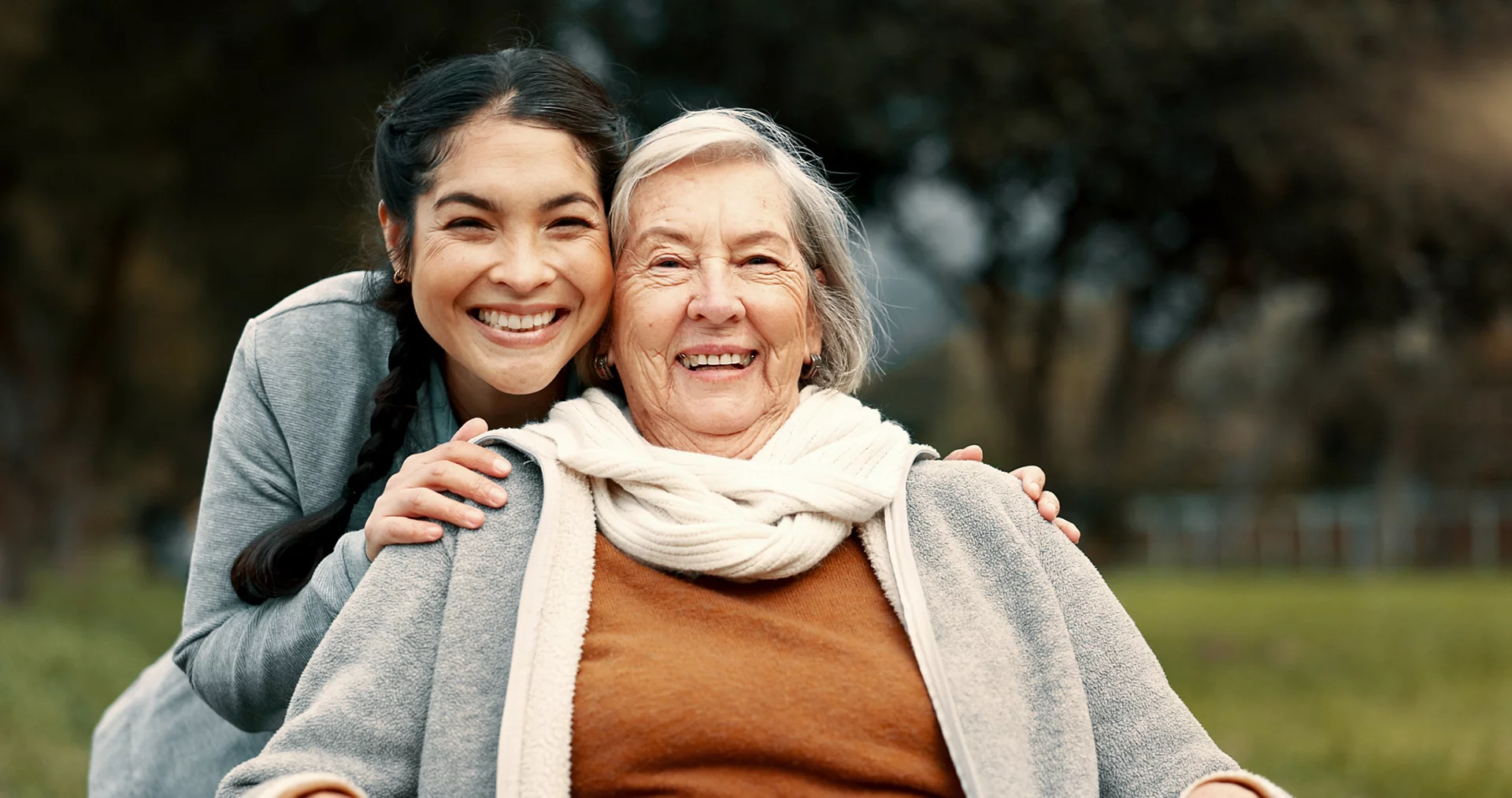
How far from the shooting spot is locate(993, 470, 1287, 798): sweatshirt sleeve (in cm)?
217

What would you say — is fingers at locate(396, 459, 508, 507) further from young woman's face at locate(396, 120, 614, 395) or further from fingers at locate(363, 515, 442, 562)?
young woman's face at locate(396, 120, 614, 395)

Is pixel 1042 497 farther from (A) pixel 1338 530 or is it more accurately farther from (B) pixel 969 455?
(A) pixel 1338 530

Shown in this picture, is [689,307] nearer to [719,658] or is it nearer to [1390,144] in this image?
[719,658]

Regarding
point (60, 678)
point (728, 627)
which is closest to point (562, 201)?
point (728, 627)

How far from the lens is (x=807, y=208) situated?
2.60 metres

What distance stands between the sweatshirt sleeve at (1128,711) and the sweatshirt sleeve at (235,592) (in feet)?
3.79

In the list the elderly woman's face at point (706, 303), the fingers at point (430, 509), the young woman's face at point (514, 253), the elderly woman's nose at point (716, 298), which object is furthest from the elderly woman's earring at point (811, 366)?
the fingers at point (430, 509)

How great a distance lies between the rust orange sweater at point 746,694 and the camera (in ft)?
6.88

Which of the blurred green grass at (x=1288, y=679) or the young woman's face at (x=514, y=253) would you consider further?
the blurred green grass at (x=1288, y=679)

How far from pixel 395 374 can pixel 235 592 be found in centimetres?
50

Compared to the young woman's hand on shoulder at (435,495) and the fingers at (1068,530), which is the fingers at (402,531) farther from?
the fingers at (1068,530)

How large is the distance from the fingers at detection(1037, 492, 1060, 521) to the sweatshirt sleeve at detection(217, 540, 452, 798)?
98 centimetres

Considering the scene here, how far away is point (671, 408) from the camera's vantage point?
2518mm

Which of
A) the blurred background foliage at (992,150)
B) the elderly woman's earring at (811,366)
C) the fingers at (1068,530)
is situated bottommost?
the fingers at (1068,530)
